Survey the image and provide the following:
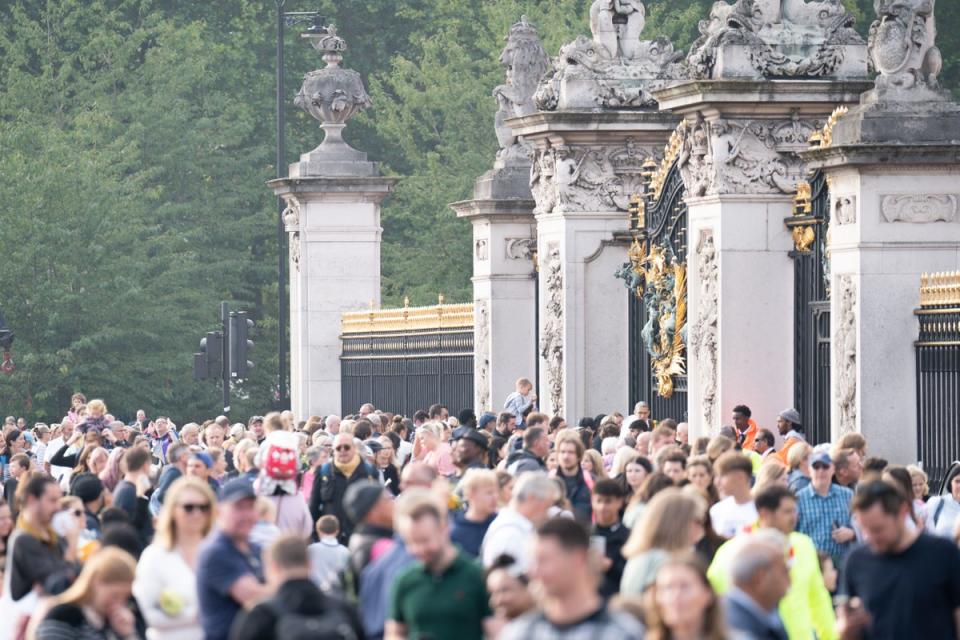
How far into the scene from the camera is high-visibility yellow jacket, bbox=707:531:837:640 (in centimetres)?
1142

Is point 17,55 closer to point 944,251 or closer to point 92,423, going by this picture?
point 92,423

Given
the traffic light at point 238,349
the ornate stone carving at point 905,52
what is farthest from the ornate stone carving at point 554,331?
the traffic light at point 238,349

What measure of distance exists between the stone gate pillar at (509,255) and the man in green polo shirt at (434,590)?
18.7 meters

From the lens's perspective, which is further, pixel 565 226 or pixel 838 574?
pixel 565 226

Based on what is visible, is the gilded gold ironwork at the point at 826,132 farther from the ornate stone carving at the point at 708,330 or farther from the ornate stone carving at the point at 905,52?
the ornate stone carving at the point at 708,330

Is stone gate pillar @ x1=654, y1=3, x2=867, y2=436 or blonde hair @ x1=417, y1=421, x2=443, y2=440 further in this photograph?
stone gate pillar @ x1=654, y1=3, x2=867, y2=436

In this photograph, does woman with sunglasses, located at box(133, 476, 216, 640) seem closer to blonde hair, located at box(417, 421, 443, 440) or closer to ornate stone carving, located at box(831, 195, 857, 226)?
blonde hair, located at box(417, 421, 443, 440)

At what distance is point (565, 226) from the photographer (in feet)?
86.1

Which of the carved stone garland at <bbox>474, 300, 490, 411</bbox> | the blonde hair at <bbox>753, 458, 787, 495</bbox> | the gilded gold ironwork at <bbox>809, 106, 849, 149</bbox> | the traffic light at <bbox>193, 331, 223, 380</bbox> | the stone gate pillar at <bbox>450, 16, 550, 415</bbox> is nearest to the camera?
the blonde hair at <bbox>753, 458, 787, 495</bbox>

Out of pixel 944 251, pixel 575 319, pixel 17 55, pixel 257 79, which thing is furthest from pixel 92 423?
pixel 257 79

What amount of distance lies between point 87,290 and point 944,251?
24331 millimetres

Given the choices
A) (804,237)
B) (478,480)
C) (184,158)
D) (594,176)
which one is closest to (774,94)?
(804,237)

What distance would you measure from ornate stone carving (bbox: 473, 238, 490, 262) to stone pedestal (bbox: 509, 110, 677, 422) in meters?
2.73

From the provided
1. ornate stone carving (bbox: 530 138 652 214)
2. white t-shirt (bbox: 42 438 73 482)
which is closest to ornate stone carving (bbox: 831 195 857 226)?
white t-shirt (bbox: 42 438 73 482)
